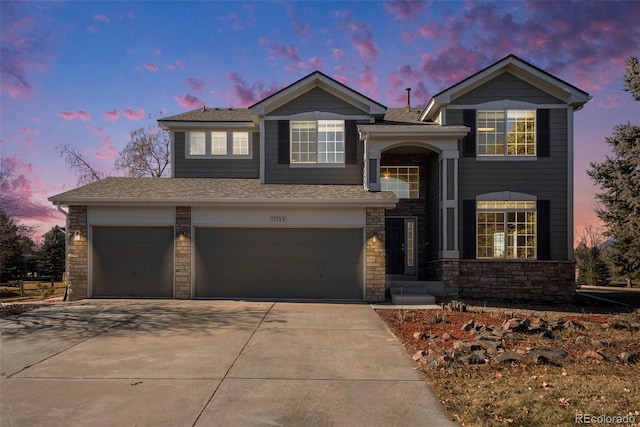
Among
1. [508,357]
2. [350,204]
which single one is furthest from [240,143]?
[508,357]

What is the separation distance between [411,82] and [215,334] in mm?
13962

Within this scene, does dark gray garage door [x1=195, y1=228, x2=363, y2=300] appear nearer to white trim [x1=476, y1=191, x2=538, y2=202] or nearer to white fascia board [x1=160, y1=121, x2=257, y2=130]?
white trim [x1=476, y1=191, x2=538, y2=202]

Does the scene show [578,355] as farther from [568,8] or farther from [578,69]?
[578,69]

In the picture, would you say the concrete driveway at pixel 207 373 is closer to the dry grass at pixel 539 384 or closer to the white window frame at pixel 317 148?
the dry grass at pixel 539 384

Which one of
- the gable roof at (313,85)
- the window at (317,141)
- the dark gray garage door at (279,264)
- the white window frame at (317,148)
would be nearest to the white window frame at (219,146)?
the gable roof at (313,85)

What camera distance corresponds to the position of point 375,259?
1270 centimetres

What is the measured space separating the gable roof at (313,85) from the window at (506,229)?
481cm

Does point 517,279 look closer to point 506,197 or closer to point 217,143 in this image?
point 506,197

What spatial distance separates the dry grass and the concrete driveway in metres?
0.33

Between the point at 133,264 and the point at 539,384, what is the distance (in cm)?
1133

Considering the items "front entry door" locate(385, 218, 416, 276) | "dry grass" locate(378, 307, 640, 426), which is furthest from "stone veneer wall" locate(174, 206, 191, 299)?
"dry grass" locate(378, 307, 640, 426)

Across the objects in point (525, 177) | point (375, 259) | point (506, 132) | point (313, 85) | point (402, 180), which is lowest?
point (375, 259)

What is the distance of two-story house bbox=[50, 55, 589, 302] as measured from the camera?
12938 mm

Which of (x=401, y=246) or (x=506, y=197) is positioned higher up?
(x=506, y=197)
